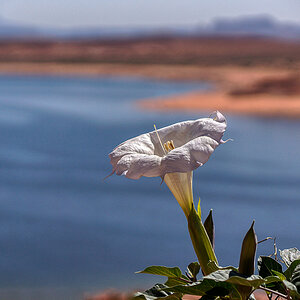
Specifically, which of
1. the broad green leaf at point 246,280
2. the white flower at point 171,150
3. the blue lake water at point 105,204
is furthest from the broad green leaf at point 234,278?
the blue lake water at point 105,204

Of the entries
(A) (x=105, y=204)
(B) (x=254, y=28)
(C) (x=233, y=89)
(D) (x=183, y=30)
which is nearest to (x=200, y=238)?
(A) (x=105, y=204)

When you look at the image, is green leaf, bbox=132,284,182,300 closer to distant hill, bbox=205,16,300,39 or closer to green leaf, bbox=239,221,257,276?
green leaf, bbox=239,221,257,276

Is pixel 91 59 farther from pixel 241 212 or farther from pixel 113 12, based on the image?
pixel 241 212

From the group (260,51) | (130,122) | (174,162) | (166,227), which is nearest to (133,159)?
(174,162)

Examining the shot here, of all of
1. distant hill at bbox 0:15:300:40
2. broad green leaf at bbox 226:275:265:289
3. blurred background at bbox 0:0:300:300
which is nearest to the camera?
broad green leaf at bbox 226:275:265:289

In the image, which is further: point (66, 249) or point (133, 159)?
point (66, 249)

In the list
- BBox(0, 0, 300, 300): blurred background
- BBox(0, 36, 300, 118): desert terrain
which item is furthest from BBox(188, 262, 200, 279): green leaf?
BBox(0, 36, 300, 118): desert terrain
